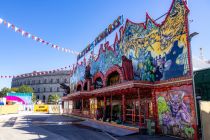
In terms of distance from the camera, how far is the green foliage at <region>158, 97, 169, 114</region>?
15.2 m

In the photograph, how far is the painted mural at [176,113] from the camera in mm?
13297

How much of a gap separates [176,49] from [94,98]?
14.6 metres

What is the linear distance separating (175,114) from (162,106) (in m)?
1.37

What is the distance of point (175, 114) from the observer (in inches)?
566

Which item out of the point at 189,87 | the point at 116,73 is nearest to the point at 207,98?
the point at 189,87

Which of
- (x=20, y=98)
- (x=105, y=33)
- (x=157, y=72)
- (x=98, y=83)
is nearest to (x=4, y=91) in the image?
(x=20, y=98)

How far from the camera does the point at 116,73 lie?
22000 millimetres

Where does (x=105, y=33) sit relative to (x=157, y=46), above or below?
above

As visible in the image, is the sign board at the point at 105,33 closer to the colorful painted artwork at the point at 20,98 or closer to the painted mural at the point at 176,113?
the painted mural at the point at 176,113

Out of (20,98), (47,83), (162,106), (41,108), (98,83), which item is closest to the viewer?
A: (162,106)

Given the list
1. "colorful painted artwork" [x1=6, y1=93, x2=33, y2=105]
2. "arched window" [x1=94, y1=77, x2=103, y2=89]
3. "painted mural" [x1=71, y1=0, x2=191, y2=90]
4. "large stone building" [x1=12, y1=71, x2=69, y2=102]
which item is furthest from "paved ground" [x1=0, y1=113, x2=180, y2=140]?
"large stone building" [x1=12, y1=71, x2=69, y2=102]

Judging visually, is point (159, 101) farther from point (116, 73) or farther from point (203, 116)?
point (116, 73)

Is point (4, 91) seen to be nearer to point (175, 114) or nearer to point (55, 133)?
point (55, 133)

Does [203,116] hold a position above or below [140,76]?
below
